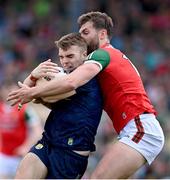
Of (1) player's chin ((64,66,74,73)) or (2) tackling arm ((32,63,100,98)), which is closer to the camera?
(2) tackling arm ((32,63,100,98))

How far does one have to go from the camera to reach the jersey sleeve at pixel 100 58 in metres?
7.70

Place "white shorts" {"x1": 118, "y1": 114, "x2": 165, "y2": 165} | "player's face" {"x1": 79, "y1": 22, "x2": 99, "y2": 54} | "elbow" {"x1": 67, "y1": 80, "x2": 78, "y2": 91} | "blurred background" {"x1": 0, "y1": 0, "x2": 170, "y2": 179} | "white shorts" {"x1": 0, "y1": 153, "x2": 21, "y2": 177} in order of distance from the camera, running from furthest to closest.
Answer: "blurred background" {"x1": 0, "y1": 0, "x2": 170, "y2": 179}
"white shorts" {"x1": 0, "y1": 153, "x2": 21, "y2": 177}
"player's face" {"x1": 79, "y1": 22, "x2": 99, "y2": 54}
"white shorts" {"x1": 118, "y1": 114, "x2": 165, "y2": 165}
"elbow" {"x1": 67, "y1": 80, "x2": 78, "y2": 91}

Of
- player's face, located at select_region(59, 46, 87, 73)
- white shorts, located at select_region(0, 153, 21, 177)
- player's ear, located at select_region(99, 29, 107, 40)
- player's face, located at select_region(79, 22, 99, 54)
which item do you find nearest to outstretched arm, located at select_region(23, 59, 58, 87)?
player's face, located at select_region(59, 46, 87, 73)

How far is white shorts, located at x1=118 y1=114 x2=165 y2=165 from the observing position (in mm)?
7820

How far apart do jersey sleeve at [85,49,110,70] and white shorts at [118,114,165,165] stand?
1.99 feet

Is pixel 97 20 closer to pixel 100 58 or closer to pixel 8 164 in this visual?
pixel 100 58

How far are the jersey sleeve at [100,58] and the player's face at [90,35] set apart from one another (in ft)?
0.92

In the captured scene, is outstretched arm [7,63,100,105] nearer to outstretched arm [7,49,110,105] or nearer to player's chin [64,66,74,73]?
outstretched arm [7,49,110,105]

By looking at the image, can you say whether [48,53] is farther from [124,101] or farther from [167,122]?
[124,101]

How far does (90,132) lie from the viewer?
7.93m

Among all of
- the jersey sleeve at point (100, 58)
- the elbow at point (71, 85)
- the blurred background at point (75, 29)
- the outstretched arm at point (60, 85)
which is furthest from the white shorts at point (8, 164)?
the elbow at point (71, 85)

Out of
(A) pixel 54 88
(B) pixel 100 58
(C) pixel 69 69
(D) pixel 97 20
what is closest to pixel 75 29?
(D) pixel 97 20

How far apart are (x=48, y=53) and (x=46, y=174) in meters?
9.78

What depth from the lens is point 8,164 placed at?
40.8 feet
